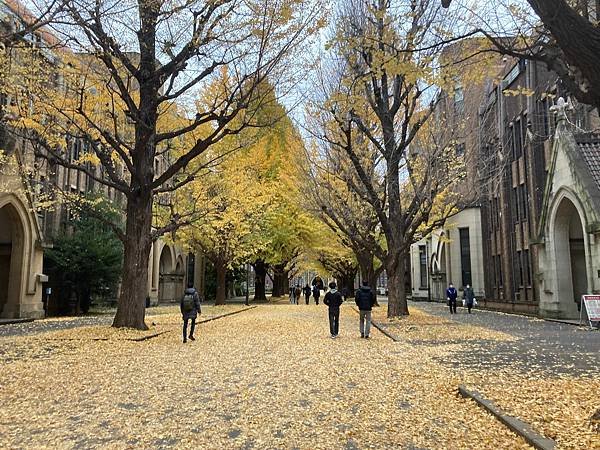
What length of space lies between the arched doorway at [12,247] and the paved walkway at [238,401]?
12952mm

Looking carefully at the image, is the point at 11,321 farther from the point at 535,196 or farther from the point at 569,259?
the point at 535,196

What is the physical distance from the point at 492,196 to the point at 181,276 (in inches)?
1100

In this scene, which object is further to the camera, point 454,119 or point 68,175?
point 68,175

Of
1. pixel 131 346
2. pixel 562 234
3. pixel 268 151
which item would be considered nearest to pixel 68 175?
pixel 268 151

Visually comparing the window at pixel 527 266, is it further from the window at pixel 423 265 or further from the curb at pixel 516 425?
the window at pixel 423 265

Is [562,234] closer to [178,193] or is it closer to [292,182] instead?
[292,182]

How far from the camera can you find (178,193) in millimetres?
26281

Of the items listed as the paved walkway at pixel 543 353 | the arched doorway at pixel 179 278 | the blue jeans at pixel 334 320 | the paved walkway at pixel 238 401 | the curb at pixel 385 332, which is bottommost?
the paved walkway at pixel 238 401

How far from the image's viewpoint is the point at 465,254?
43312 millimetres

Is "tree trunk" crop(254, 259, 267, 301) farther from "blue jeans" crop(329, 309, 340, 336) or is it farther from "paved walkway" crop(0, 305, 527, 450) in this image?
"paved walkway" crop(0, 305, 527, 450)

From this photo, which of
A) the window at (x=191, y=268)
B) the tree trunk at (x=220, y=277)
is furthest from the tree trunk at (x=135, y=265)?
the window at (x=191, y=268)

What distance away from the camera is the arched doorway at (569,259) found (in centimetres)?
2105

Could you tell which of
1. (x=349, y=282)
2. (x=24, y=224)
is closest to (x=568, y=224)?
(x=24, y=224)

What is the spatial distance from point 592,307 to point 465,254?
27.3 meters
